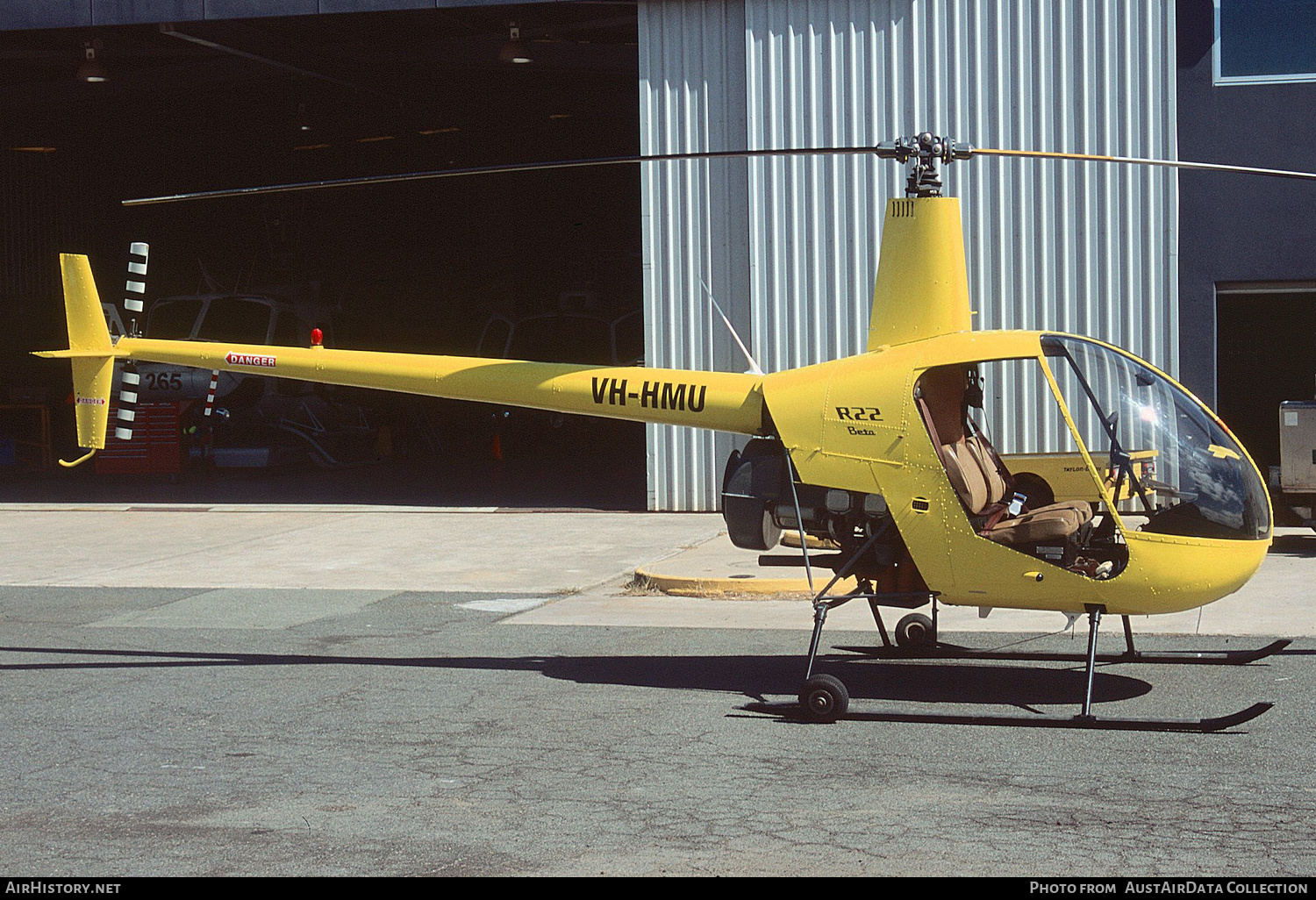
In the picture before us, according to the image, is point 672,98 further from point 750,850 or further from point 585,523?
point 750,850

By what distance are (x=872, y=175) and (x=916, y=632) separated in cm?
872

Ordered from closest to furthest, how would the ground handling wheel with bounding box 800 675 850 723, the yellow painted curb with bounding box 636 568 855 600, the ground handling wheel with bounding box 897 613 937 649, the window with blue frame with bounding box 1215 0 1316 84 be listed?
the ground handling wheel with bounding box 800 675 850 723, the ground handling wheel with bounding box 897 613 937 649, the yellow painted curb with bounding box 636 568 855 600, the window with blue frame with bounding box 1215 0 1316 84

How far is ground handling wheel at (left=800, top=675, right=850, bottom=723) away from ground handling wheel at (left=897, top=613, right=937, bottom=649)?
58.1 inches

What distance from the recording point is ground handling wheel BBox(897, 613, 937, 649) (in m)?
8.30

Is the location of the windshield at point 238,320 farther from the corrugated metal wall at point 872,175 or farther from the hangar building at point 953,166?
the corrugated metal wall at point 872,175

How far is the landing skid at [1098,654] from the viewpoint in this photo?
7.67 m

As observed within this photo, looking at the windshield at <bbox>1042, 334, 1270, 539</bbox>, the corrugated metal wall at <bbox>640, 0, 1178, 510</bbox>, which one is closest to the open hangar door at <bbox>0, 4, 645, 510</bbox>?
the corrugated metal wall at <bbox>640, 0, 1178, 510</bbox>

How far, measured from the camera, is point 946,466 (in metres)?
7.18

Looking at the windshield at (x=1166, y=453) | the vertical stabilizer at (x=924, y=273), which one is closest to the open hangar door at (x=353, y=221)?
the vertical stabilizer at (x=924, y=273)

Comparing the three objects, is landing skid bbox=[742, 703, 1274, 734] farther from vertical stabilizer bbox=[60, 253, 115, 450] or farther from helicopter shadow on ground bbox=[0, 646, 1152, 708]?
vertical stabilizer bbox=[60, 253, 115, 450]

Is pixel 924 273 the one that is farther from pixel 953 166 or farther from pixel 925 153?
pixel 953 166

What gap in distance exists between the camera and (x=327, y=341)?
27891mm

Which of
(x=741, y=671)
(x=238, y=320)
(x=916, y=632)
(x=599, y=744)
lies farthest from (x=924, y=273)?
(x=238, y=320)

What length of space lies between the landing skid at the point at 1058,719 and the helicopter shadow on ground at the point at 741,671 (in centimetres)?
38
